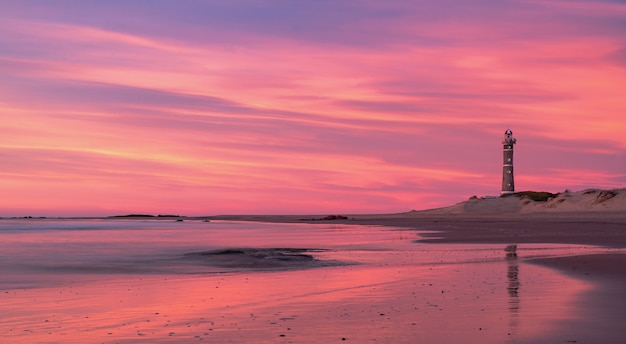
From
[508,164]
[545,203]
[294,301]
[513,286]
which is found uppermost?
[508,164]

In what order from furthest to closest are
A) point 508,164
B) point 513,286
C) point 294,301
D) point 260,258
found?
point 508,164
point 260,258
point 513,286
point 294,301

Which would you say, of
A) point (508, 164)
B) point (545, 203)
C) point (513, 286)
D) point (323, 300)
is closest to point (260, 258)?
point (513, 286)

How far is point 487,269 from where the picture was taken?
1977cm

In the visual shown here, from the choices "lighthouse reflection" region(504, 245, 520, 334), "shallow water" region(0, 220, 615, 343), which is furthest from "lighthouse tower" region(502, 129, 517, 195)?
"shallow water" region(0, 220, 615, 343)

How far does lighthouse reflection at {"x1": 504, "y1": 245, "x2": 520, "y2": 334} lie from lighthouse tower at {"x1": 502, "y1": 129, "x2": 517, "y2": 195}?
99673 millimetres

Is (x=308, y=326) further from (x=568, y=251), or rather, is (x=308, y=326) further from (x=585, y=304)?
(x=568, y=251)

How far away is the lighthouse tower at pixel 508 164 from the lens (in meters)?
123

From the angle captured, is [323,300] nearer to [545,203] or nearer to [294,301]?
[294,301]

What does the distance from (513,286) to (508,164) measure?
112163 mm

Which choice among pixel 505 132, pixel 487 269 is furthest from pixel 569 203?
pixel 487 269

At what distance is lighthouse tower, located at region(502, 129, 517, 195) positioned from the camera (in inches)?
4852

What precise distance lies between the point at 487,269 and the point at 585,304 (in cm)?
726

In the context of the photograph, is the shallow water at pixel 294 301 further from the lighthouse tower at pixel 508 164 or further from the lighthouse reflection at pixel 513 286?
the lighthouse tower at pixel 508 164

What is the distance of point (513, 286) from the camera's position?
15.4m
